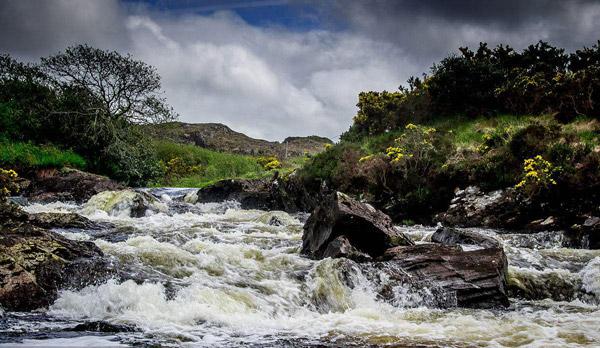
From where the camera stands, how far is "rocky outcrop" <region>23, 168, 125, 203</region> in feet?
64.6

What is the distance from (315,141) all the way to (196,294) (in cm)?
12204

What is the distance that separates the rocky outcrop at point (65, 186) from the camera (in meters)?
19.7

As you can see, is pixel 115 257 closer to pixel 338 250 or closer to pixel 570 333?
pixel 338 250

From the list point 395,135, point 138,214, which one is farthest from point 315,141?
point 138,214

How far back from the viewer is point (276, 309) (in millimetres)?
Answer: 5508

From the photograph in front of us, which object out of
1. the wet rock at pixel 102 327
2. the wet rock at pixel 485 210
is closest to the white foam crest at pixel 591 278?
the wet rock at pixel 485 210

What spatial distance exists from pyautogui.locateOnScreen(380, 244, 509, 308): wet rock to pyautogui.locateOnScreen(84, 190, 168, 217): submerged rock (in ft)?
35.6

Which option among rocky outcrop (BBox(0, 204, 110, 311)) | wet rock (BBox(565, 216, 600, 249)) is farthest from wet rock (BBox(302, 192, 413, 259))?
wet rock (BBox(565, 216, 600, 249))

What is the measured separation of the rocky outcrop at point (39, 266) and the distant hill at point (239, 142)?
6945 centimetres

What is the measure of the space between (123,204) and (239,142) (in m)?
97.7

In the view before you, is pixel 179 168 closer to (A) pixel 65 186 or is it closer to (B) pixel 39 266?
(A) pixel 65 186

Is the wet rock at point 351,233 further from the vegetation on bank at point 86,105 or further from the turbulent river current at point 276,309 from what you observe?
the vegetation on bank at point 86,105

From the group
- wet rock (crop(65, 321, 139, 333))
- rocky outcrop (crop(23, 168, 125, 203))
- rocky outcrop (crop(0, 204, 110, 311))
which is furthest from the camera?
rocky outcrop (crop(23, 168, 125, 203))

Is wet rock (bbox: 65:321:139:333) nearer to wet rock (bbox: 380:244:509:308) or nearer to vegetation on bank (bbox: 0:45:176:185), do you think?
wet rock (bbox: 380:244:509:308)
